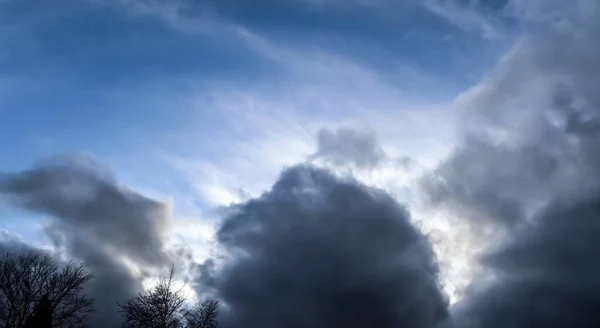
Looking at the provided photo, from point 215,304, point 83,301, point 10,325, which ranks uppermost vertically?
point 215,304

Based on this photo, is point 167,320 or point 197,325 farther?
point 197,325

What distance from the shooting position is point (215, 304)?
58344mm

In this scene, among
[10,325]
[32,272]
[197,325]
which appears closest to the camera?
[10,325]

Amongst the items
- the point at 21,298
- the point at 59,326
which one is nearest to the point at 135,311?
the point at 59,326

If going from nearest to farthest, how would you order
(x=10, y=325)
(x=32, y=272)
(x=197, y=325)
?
(x=10, y=325)
(x=32, y=272)
(x=197, y=325)

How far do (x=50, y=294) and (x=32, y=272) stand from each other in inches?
132

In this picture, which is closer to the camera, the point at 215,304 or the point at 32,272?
the point at 32,272

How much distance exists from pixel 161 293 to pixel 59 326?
10.6 metres

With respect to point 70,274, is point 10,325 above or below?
below

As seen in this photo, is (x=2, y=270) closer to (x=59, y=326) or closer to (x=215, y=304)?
(x=59, y=326)

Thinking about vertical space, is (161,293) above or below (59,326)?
above

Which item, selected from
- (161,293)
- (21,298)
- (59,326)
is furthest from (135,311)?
(21,298)

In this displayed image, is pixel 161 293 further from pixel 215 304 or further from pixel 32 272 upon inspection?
pixel 32 272

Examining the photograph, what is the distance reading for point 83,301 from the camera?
1954 inches
